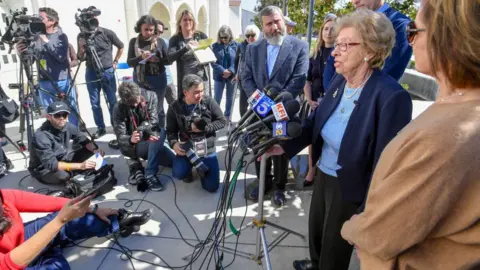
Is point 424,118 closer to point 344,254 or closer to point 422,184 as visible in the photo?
point 422,184

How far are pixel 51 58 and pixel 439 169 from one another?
16.0 ft

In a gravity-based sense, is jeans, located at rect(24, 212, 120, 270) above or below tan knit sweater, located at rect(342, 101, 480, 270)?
below

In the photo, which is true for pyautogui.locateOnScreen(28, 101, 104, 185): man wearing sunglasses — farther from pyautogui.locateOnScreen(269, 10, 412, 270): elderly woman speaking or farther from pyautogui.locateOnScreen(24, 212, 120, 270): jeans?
pyautogui.locateOnScreen(269, 10, 412, 270): elderly woman speaking

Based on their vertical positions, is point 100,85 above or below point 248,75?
below

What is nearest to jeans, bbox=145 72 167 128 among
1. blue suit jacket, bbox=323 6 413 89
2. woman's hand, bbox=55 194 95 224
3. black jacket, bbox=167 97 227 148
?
black jacket, bbox=167 97 227 148

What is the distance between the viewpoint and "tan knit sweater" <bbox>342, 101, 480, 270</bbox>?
0.62 meters

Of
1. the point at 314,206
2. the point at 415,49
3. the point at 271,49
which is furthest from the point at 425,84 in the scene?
the point at 415,49

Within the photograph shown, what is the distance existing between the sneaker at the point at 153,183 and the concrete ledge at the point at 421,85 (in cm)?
696

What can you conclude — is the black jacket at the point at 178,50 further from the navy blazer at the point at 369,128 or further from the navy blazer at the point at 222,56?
the navy blazer at the point at 369,128

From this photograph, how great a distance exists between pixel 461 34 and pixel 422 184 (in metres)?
0.33

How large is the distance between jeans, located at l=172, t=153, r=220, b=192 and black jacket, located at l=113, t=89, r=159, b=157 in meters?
0.49

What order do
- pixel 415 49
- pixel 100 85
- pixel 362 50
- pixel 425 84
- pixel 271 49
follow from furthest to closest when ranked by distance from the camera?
pixel 425 84 < pixel 100 85 < pixel 271 49 < pixel 362 50 < pixel 415 49

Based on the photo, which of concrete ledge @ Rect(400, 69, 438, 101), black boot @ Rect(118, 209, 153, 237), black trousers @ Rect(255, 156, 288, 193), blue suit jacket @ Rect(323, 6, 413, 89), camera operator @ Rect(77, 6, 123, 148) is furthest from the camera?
concrete ledge @ Rect(400, 69, 438, 101)

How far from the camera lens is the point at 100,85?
454 cm
